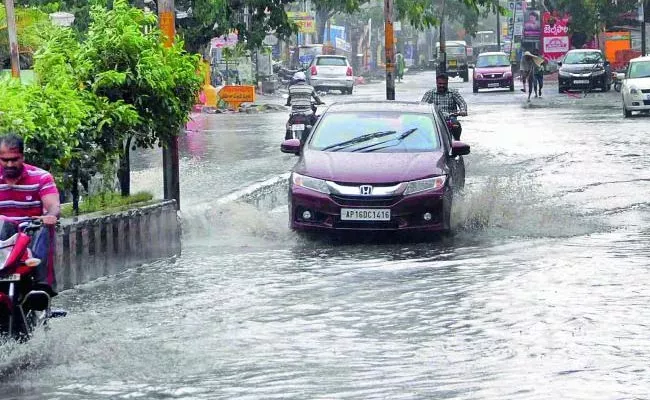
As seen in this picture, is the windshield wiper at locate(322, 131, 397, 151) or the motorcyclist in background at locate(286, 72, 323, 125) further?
the motorcyclist in background at locate(286, 72, 323, 125)

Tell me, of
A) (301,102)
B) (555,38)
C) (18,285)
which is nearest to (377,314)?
(18,285)

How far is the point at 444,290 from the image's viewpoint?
12.4 meters

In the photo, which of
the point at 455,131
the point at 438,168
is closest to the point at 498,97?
the point at 455,131

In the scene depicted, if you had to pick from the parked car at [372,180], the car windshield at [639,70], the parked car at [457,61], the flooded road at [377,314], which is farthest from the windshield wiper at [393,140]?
the parked car at [457,61]

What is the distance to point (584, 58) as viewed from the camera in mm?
57812

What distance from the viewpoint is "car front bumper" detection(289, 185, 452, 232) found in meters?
15.2

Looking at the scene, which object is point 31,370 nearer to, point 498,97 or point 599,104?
point 599,104

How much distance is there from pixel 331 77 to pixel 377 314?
52.9m

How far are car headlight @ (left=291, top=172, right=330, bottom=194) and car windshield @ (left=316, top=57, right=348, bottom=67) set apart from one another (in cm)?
4927

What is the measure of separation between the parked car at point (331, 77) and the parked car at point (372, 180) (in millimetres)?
46995

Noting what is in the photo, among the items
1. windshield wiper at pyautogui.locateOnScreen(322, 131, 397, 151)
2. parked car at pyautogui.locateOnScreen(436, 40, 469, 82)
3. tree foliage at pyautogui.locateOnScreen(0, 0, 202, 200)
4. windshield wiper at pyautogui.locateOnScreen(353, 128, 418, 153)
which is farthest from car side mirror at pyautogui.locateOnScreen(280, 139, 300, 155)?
parked car at pyautogui.locateOnScreen(436, 40, 469, 82)

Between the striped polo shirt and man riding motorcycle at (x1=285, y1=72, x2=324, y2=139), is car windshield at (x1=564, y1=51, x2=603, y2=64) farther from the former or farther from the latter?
the striped polo shirt

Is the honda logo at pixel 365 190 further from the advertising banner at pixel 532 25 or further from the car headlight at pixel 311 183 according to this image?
Answer: the advertising banner at pixel 532 25

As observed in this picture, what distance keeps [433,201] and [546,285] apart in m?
3.16
